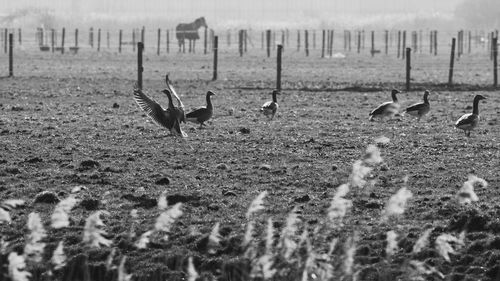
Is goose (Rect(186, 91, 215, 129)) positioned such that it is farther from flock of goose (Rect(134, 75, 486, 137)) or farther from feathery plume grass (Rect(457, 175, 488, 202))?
feathery plume grass (Rect(457, 175, 488, 202))

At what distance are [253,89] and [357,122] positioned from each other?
1175 cm

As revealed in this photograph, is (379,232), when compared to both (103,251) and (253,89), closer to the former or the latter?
(103,251)

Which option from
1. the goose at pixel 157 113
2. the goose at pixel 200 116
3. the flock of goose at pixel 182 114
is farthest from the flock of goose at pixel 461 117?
the goose at pixel 157 113

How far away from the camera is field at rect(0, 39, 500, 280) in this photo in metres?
11.2

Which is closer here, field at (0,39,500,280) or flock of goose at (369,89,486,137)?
field at (0,39,500,280)

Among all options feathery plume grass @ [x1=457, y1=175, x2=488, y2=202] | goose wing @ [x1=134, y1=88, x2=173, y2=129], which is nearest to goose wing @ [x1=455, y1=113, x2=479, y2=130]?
goose wing @ [x1=134, y1=88, x2=173, y2=129]

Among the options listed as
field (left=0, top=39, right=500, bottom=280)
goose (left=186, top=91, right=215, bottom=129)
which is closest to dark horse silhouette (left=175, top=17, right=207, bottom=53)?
field (left=0, top=39, right=500, bottom=280)

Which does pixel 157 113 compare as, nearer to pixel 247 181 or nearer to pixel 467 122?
pixel 247 181

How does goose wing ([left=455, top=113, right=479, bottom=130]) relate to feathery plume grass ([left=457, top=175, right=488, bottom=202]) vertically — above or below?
below

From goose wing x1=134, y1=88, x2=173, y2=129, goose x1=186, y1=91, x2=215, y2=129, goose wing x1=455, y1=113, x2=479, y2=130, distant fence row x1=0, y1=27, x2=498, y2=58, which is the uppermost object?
goose wing x1=134, y1=88, x2=173, y2=129

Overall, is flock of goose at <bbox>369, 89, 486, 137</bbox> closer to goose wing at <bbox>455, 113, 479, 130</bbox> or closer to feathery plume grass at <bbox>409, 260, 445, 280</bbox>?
goose wing at <bbox>455, 113, 479, 130</bbox>

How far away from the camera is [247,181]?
47.6 feet

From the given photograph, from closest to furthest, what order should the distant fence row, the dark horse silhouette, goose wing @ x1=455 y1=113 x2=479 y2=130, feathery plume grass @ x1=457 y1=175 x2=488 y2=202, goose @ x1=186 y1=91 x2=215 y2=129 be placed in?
Result: 1. feathery plume grass @ x1=457 y1=175 x2=488 y2=202
2. goose wing @ x1=455 y1=113 x2=479 y2=130
3. goose @ x1=186 y1=91 x2=215 y2=129
4. the distant fence row
5. the dark horse silhouette

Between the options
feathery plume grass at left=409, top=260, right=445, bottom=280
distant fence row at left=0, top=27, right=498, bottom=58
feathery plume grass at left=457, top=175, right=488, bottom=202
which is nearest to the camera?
feathery plume grass at left=409, top=260, right=445, bottom=280
